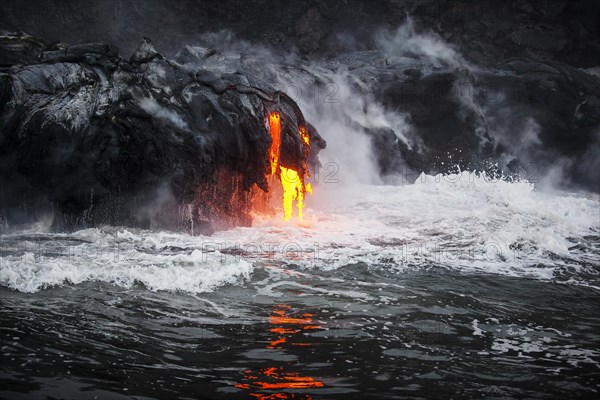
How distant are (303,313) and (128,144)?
5.66 metres

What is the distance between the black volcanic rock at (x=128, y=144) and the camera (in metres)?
10.8

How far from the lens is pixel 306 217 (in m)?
13.0

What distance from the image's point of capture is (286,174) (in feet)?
41.7

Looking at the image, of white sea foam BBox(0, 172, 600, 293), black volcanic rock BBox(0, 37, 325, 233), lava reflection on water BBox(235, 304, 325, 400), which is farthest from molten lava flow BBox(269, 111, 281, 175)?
lava reflection on water BBox(235, 304, 325, 400)

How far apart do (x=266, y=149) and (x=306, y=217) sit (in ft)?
6.53

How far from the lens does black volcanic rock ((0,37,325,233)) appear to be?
10820mm

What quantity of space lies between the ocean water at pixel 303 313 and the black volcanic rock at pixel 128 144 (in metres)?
0.61

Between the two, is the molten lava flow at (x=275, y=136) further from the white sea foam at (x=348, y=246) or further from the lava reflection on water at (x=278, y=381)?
the lava reflection on water at (x=278, y=381)

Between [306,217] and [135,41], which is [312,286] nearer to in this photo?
[306,217]

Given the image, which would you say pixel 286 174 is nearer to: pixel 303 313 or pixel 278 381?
pixel 303 313

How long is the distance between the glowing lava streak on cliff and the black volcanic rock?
0.34m

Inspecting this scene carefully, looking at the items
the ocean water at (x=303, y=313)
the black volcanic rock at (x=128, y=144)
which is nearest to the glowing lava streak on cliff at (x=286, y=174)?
the black volcanic rock at (x=128, y=144)

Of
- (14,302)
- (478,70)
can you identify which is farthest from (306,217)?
(478,70)

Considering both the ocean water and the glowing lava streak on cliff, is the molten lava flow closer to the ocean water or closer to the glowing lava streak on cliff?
the glowing lava streak on cliff
